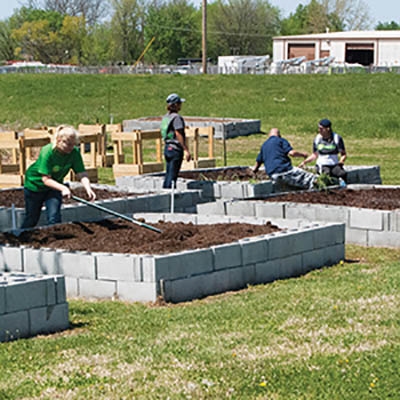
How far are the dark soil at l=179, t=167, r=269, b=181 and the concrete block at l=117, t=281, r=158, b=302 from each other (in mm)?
7302

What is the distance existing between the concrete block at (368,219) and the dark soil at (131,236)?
5.75ft

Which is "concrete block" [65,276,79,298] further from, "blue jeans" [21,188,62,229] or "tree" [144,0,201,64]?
"tree" [144,0,201,64]

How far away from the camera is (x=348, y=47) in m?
83.9

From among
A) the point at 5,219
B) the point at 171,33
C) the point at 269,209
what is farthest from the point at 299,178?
the point at 171,33

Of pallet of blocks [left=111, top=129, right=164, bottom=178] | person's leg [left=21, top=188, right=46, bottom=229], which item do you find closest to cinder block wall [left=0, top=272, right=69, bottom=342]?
person's leg [left=21, top=188, right=46, bottom=229]

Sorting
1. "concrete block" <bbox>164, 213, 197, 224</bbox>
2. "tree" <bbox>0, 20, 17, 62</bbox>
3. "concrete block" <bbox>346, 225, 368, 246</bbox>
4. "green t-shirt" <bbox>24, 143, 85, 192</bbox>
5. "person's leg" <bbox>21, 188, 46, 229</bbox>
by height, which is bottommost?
"concrete block" <bbox>346, 225, 368, 246</bbox>

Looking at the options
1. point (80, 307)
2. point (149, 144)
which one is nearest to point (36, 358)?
point (80, 307)

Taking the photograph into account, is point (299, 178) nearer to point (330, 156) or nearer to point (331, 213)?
point (330, 156)

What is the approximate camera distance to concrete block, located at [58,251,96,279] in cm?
973

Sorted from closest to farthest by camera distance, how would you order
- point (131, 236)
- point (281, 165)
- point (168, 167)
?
point (131, 236) < point (168, 167) < point (281, 165)

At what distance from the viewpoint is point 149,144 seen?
2948 cm

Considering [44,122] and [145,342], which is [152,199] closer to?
[145,342]

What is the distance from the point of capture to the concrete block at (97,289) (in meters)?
9.63

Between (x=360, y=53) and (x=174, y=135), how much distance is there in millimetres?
72301
